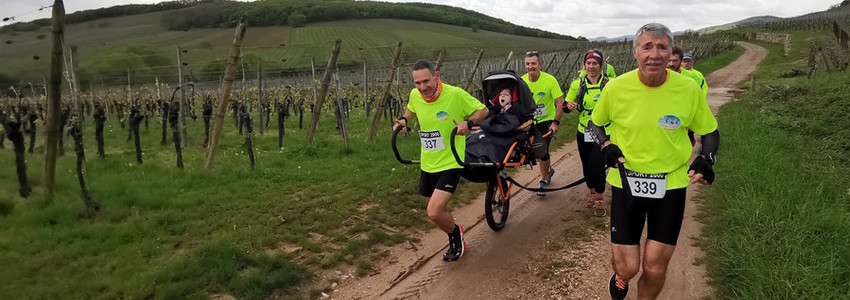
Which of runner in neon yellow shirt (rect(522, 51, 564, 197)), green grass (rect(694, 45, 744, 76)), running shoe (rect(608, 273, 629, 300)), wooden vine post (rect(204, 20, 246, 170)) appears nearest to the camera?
running shoe (rect(608, 273, 629, 300))

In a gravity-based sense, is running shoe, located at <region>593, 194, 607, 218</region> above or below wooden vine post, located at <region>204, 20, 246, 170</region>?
below

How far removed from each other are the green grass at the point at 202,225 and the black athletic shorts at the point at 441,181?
957 mm

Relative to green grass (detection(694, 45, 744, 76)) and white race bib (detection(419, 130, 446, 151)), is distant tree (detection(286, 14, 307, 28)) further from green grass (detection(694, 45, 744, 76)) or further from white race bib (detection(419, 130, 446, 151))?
white race bib (detection(419, 130, 446, 151))

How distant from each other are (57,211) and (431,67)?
15.8 feet

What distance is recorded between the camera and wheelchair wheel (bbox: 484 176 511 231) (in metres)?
5.29

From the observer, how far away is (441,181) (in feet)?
15.1

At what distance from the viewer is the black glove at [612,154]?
10.3 feet

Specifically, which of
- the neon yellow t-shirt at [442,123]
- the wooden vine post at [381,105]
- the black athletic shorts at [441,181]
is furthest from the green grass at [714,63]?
the black athletic shorts at [441,181]

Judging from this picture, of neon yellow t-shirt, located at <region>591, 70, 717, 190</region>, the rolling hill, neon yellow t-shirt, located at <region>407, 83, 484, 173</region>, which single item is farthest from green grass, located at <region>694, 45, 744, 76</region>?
neon yellow t-shirt, located at <region>591, 70, 717, 190</region>

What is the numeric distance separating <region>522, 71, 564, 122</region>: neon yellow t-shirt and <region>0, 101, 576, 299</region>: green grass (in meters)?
1.50

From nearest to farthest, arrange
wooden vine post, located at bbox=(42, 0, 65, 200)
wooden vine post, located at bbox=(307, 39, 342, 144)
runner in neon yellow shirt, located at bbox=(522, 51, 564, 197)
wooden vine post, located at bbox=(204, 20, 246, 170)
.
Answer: wooden vine post, located at bbox=(42, 0, 65, 200) → runner in neon yellow shirt, located at bbox=(522, 51, 564, 197) → wooden vine post, located at bbox=(204, 20, 246, 170) → wooden vine post, located at bbox=(307, 39, 342, 144)

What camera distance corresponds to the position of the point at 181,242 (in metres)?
5.28

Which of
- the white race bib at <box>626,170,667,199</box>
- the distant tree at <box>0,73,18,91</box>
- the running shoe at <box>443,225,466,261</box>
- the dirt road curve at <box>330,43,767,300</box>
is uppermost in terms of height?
the distant tree at <box>0,73,18,91</box>

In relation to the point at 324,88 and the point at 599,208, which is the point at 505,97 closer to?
the point at 599,208
